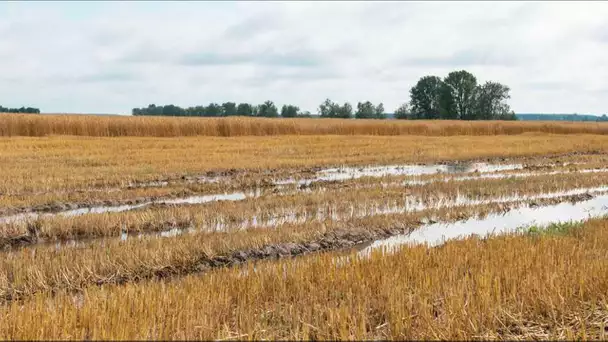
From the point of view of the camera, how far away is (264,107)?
105625 mm

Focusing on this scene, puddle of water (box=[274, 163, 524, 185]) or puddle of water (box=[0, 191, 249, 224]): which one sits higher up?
puddle of water (box=[0, 191, 249, 224])

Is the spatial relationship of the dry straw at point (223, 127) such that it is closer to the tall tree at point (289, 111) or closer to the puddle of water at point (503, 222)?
the puddle of water at point (503, 222)

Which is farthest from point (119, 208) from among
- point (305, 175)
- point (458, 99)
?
point (458, 99)

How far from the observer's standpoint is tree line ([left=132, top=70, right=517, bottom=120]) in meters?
98.1

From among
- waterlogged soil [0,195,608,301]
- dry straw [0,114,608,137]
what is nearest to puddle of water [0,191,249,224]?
waterlogged soil [0,195,608,301]

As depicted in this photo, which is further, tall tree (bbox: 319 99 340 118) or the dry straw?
tall tree (bbox: 319 99 340 118)

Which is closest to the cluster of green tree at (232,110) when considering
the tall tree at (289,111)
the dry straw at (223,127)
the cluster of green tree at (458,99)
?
the tall tree at (289,111)

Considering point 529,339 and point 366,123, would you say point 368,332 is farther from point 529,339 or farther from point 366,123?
point 366,123

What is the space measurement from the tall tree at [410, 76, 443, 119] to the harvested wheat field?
80.4 m

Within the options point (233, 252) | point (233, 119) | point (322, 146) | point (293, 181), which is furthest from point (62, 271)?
point (233, 119)

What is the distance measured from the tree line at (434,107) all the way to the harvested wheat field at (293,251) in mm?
78186

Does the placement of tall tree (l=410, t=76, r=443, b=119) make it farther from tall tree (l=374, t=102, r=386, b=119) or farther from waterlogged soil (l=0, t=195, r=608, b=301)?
waterlogged soil (l=0, t=195, r=608, b=301)

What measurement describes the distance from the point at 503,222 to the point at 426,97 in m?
93.9

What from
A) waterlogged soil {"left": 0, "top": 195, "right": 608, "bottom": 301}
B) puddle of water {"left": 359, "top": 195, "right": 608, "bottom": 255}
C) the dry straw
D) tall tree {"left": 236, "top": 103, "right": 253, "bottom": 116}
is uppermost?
tall tree {"left": 236, "top": 103, "right": 253, "bottom": 116}
